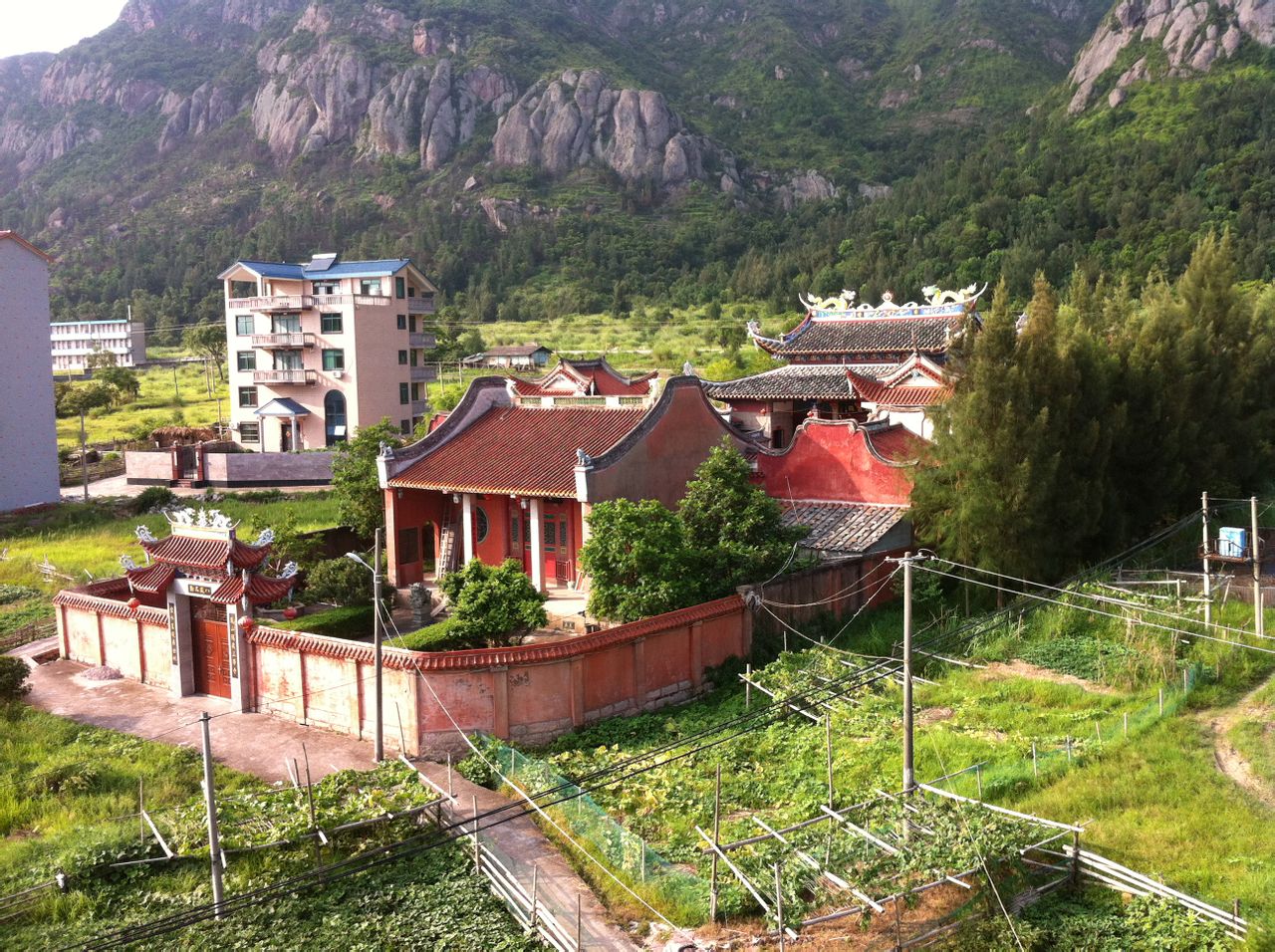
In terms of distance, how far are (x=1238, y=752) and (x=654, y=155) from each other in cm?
14762

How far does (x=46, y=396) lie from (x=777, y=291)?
65.5 m

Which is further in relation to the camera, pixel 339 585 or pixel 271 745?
pixel 339 585

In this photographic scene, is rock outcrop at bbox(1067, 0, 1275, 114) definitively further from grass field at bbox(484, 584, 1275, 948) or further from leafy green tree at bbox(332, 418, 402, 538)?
grass field at bbox(484, 584, 1275, 948)

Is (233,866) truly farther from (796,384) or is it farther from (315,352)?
(315,352)

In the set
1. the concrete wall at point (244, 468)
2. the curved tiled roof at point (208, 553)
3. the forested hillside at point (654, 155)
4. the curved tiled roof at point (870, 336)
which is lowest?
the concrete wall at point (244, 468)

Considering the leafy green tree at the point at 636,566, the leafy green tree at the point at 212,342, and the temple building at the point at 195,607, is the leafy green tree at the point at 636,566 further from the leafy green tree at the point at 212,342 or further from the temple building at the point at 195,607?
the leafy green tree at the point at 212,342

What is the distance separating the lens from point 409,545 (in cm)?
2811

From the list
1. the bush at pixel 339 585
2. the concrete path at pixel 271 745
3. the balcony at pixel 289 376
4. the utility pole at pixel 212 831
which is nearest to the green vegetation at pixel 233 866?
the utility pole at pixel 212 831

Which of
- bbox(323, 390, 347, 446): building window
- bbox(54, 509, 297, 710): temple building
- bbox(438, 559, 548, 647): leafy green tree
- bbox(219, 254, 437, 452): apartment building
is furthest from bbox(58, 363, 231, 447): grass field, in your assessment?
bbox(438, 559, 548, 647): leafy green tree

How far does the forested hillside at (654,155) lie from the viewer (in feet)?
291

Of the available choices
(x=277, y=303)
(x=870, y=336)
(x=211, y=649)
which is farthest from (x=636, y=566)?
(x=277, y=303)

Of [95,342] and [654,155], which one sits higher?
[654,155]

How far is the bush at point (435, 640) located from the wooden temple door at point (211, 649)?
10.9ft

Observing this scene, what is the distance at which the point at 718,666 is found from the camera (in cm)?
2161
